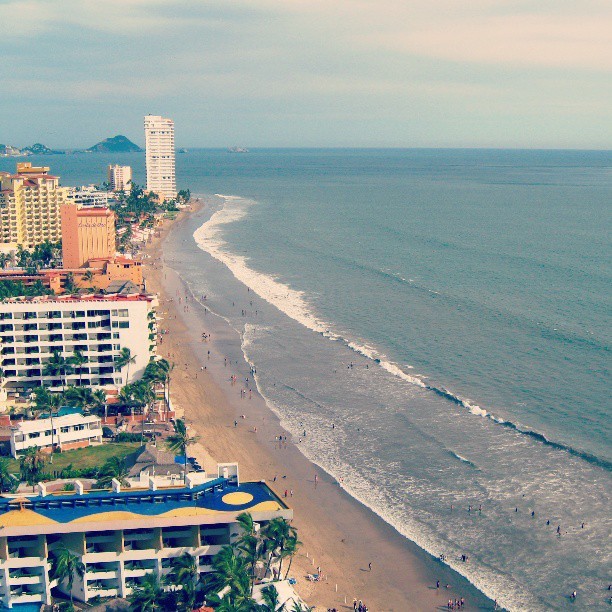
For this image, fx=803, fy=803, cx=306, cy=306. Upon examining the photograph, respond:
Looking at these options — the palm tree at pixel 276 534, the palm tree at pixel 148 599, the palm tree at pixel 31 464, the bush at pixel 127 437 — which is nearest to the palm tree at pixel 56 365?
the bush at pixel 127 437

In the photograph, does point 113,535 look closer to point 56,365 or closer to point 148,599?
point 148,599

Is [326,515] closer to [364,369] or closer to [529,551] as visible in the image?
[529,551]

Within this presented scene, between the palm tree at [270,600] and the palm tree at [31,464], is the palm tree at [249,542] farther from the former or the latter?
the palm tree at [31,464]

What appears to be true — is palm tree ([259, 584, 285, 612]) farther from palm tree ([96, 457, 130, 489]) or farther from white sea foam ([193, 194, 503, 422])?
white sea foam ([193, 194, 503, 422])

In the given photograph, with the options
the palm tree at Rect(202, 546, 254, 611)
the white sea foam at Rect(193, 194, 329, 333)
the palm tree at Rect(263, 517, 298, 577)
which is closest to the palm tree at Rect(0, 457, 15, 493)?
the palm tree at Rect(202, 546, 254, 611)

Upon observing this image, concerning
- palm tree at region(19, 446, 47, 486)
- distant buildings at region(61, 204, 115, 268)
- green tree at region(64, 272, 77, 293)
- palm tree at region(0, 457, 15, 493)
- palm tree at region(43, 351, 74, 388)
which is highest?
distant buildings at region(61, 204, 115, 268)

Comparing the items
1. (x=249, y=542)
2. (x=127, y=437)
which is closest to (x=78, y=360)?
(x=127, y=437)

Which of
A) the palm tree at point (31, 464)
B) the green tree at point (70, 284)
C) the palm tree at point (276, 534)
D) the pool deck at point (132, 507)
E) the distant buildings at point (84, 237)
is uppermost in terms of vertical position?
the distant buildings at point (84, 237)

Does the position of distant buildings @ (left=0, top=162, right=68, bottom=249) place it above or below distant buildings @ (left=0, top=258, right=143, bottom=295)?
above
